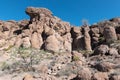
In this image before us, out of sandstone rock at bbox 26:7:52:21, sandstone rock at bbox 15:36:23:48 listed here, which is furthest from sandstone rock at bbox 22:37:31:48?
sandstone rock at bbox 26:7:52:21

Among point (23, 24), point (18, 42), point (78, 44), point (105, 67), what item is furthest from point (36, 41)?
point (105, 67)

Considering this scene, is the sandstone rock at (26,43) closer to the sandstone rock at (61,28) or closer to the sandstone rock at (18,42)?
the sandstone rock at (18,42)

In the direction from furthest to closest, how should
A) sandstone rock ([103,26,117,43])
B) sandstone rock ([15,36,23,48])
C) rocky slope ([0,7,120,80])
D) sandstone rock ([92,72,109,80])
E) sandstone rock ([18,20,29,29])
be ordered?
sandstone rock ([18,20,29,29])
sandstone rock ([15,36,23,48])
sandstone rock ([103,26,117,43])
rocky slope ([0,7,120,80])
sandstone rock ([92,72,109,80])

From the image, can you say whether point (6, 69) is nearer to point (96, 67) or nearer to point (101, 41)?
point (96, 67)

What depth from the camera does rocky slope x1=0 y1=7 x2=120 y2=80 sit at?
59.4ft

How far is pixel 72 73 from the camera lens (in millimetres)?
17969

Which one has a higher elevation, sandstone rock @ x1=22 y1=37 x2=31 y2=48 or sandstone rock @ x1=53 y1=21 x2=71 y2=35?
sandstone rock @ x1=53 y1=21 x2=71 y2=35

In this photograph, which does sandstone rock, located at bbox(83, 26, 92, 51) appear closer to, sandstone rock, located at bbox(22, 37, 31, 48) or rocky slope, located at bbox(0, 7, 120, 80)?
rocky slope, located at bbox(0, 7, 120, 80)

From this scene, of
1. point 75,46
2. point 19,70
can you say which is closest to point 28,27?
point 75,46

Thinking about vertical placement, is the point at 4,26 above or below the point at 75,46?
above

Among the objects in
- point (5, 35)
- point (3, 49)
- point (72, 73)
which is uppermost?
point (5, 35)

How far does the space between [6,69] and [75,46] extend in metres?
11.5

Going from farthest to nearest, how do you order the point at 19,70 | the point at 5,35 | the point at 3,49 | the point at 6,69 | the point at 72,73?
the point at 5,35 → the point at 3,49 → the point at 6,69 → the point at 19,70 → the point at 72,73

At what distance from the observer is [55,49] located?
27234 mm
